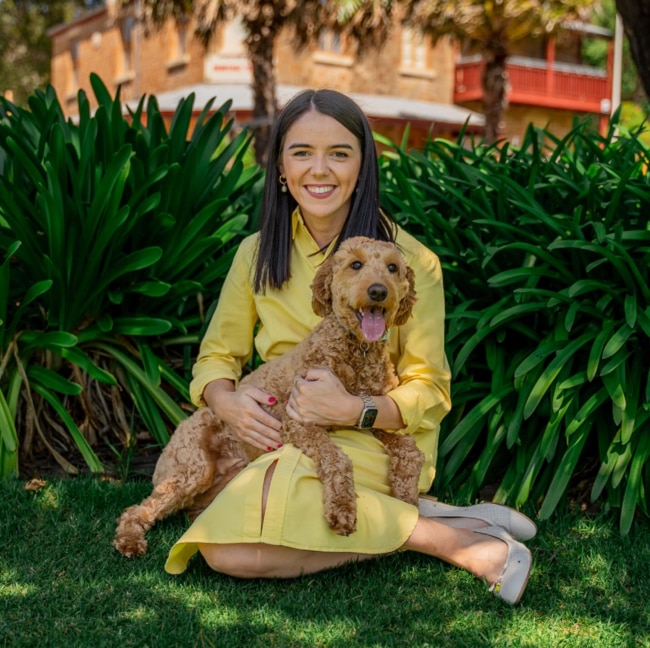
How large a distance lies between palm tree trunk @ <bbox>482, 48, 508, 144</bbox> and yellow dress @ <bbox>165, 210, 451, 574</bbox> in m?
15.4

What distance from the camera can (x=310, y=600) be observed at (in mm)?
2824

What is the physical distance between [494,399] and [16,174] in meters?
2.54

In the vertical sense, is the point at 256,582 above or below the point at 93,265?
below

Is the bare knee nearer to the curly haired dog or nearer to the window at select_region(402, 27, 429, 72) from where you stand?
the curly haired dog

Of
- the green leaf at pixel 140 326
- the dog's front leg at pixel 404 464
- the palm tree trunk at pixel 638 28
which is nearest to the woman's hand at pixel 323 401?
the dog's front leg at pixel 404 464

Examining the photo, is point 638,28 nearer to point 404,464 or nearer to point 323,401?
point 404,464

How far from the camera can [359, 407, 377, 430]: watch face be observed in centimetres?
298

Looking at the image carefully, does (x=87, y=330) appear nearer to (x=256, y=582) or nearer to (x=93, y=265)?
(x=93, y=265)

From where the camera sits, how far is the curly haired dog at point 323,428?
2807mm

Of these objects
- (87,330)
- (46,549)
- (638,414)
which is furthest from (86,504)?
(638,414)

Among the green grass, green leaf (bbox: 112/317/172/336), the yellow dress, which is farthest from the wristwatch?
green leaf (bbox: 112/317/172/336)

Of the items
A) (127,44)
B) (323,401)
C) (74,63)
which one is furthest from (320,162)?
(74,63)

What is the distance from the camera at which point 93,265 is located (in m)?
4.07

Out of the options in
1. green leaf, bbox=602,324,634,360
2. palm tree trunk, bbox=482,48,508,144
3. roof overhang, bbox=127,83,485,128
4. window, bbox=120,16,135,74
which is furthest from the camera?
window, bbox=120,16,135,74
